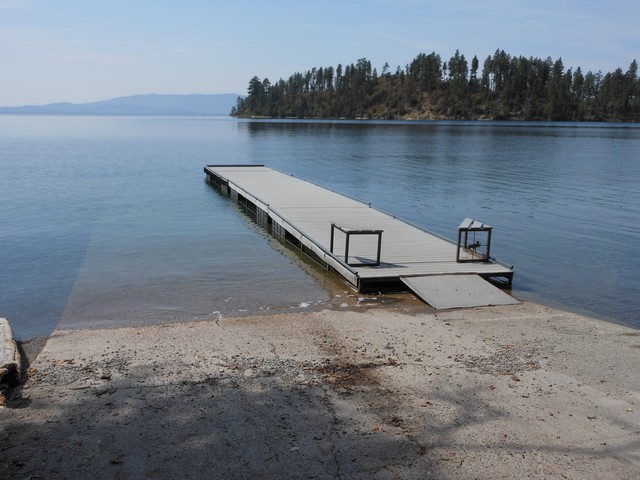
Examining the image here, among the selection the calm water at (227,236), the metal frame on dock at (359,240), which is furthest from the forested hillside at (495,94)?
the metal frame on dock at (359,240)

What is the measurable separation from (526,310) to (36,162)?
3880cm

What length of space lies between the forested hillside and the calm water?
126128 mm

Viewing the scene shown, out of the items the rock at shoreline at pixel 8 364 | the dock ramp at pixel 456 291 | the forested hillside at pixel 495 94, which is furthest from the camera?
the forested hillside at pixel 495 94

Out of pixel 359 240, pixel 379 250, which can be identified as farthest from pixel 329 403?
pixel 359 240

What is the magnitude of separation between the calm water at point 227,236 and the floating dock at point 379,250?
0.65 metres

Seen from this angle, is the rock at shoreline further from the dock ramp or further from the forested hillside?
the forested hillside

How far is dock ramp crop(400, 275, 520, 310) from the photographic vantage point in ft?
35.0

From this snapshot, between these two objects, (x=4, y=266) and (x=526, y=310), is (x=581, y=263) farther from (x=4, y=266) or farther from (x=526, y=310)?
(x=4, y=266)

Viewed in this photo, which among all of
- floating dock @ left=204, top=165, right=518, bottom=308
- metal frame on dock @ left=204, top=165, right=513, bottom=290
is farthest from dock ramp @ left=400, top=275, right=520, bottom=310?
metal frame on dock @ left=204, top=165, right=513, bottom=290

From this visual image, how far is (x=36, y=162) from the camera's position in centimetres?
4050

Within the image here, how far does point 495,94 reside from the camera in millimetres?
164625

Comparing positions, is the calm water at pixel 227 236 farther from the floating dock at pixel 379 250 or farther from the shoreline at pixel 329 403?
the shoreline at pixel 329 403

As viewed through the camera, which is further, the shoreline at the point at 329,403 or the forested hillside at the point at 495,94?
the forested hillside at the point at 495,94

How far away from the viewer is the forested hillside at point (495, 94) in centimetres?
15888
